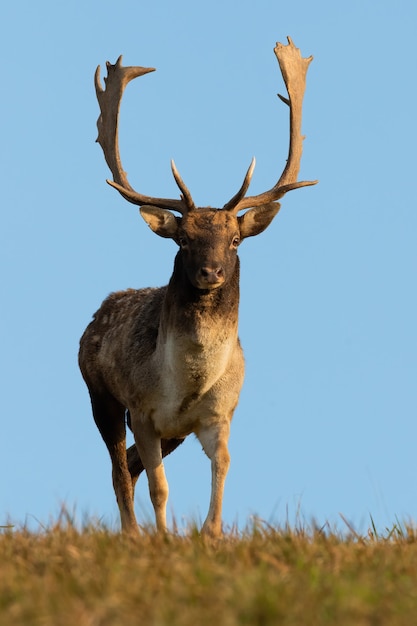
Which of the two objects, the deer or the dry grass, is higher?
the deer

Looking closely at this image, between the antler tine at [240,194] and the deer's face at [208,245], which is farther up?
the antler tine at [240,194]

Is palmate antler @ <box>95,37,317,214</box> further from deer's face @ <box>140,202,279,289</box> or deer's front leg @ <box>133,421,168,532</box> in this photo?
deer's front leg @ <box>133,421,168,532</box>

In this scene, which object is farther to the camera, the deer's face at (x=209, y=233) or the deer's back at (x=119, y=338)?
the deer's back at (x=119, y=338)

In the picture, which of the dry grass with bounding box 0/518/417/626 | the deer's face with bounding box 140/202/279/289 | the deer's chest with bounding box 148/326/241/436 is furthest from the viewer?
the deer's chest with bounding box 148/326/241/436

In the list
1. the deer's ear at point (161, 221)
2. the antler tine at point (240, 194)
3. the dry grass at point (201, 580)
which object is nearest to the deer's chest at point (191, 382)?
the deer's ear at point (161, 221)

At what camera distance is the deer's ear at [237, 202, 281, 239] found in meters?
10.5

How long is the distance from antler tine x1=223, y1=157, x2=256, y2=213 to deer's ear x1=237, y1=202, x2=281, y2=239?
0.38 ft

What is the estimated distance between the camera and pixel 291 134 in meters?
11.9

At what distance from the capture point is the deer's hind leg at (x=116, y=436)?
38.6 feet

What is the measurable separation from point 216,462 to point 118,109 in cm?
396

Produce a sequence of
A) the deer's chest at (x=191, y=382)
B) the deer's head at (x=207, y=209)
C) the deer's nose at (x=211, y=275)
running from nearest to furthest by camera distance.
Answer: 1. the deer's nose at (x=211, y=275)
2. the deer's head at (x=207, y=209)
3. the deer's chest at (x=191, y=382)

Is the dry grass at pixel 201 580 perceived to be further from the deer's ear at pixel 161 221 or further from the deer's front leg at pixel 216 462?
the deer's ear at pixel 161 221

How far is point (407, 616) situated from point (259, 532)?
191cm

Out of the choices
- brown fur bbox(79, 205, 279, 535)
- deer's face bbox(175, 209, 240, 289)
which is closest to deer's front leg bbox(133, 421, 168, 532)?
brown fur bbox(79, 205, 279, 535)
